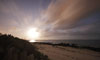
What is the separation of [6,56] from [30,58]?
83 centimetres

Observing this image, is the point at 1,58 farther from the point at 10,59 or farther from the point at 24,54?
the point at 24,54

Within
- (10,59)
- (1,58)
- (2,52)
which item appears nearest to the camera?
(10,59)

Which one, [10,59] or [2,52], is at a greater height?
[2,52]

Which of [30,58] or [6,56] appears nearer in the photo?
[6,56]

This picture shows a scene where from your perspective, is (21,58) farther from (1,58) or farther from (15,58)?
(1,58)

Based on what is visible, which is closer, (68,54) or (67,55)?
(67,55)

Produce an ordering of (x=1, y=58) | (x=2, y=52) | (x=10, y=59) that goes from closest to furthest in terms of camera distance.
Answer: (x=10, y=59)
(x=1, y=58)
(x=2, y=52)

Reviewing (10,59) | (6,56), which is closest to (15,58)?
(10,59)

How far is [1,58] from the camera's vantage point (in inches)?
113

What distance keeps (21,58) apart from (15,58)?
29 centimetres

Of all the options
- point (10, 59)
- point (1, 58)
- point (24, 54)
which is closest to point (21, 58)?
point (24, 54)

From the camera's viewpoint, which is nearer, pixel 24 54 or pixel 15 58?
pixel 15 58

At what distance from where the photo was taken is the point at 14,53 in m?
2.85

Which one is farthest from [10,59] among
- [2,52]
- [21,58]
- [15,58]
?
[2,52]
